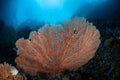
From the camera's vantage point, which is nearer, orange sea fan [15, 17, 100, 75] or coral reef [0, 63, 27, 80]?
orange sea fan [15, 17, 100, 75]

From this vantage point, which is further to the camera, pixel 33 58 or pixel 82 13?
pixel 82 13

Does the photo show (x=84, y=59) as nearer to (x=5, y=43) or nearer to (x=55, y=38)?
(x=55, y=38)

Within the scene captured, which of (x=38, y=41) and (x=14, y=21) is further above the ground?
A: (x=14, y=21)

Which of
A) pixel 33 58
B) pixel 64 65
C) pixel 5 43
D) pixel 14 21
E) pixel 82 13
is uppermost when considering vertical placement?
pixel 14 21

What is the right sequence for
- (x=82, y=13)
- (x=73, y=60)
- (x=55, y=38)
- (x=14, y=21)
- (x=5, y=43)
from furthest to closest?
1. (x=14, y=21)
2. (x=82, y=13)
3. (x=5, y=43)
4. (x=73, y=60)
5. (x=55, y=38)

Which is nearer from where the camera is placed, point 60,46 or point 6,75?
point 60,46

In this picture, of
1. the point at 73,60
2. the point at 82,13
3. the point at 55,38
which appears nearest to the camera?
the point at 55,38

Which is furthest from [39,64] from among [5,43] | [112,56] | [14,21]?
[14,21]

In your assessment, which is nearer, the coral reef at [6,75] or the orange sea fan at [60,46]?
the orange sea fan at [60,46]
